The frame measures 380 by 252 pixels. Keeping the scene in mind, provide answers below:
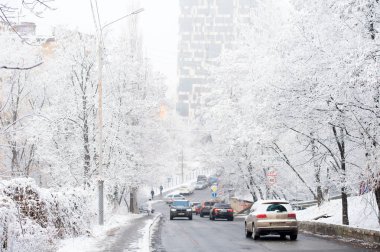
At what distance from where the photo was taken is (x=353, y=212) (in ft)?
89.4

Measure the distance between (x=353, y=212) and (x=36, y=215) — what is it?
16.7 metres

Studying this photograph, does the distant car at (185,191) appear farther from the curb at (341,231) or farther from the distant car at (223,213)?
the curb at (341,231)

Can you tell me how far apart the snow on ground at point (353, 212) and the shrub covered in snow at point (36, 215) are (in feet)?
35.7

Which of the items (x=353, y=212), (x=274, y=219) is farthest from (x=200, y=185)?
(x=274, y=219)

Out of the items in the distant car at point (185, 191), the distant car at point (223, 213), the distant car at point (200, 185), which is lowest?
the distant car at point (223, 213)

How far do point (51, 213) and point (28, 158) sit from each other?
Answer: 3134 centimetres

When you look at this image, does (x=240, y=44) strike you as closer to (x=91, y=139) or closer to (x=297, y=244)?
(x=91, y=139)

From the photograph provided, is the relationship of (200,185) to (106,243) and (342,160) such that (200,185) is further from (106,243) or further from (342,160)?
(106,243)

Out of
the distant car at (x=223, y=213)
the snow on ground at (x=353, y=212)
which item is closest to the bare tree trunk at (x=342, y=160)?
the snow on ground at (x=353, y=212)

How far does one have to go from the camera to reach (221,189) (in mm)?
62938

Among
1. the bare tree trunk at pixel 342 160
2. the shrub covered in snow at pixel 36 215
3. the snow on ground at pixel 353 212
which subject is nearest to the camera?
the shrub covered in snow at pixel 36 215

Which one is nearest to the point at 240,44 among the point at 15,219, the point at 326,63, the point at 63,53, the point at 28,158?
the point at 63,53

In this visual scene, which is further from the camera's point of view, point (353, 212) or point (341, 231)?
point (353, 212)

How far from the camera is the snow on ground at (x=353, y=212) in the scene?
77.5 ft
